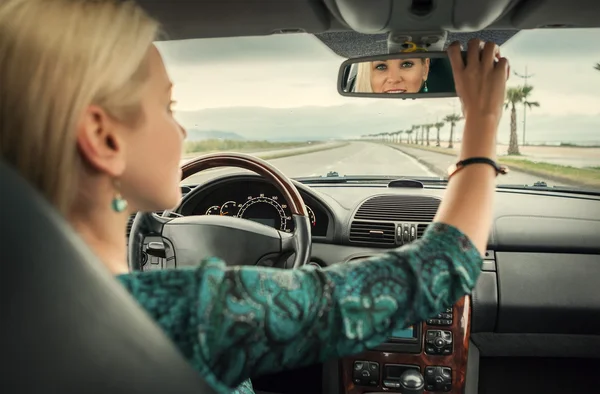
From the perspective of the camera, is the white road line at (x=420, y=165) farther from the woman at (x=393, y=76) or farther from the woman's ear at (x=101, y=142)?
the woman's ear at (x=101, y=142)

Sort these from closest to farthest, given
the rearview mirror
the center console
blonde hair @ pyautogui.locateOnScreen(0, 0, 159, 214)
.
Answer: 1. blonde hair @ pyautogui.locateOnScreen(0, 0, 159, 214)
2. the rearview mirror
3. the center console

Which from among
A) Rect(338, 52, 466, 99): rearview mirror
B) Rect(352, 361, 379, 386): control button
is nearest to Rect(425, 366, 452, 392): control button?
Rect(352, 361, 379, 386): control button

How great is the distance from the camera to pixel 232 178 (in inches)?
140

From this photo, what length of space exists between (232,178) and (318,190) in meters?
0.61

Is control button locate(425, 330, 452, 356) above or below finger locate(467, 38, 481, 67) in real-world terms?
below

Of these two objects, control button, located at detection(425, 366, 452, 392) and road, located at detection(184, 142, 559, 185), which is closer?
control button, located at detection(425, 366, 452, 392)

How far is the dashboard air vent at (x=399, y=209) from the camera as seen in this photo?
11.7 feet

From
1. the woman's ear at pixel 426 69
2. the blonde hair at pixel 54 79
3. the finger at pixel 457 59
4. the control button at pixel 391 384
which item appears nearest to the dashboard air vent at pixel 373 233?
the control button at pixel 391 384

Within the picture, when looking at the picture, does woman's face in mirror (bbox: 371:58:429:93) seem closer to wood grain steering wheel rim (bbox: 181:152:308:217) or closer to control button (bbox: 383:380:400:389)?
wood grain steering wheel rim (bbox: 181:152:308:217)

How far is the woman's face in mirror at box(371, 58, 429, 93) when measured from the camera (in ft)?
7.36

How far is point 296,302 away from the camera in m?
1.12

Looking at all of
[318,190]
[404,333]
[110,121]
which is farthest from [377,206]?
[110,121]

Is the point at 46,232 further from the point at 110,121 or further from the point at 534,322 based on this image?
the point at 534,322

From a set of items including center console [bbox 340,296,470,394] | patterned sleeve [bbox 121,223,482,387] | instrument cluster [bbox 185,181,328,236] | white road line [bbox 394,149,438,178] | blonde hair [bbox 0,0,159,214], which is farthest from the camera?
white road line [bbox 394,149,438,178]
